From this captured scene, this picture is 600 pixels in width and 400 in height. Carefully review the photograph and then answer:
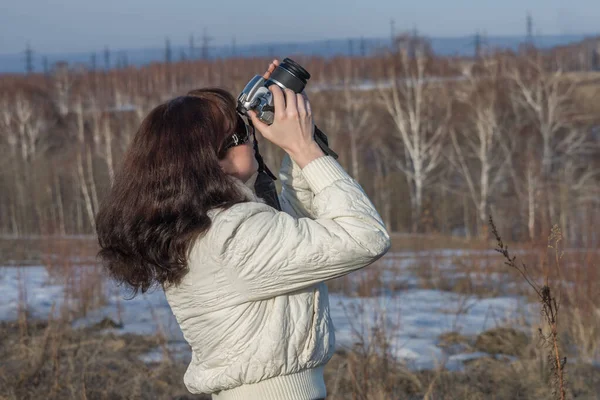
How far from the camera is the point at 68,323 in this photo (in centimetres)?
639

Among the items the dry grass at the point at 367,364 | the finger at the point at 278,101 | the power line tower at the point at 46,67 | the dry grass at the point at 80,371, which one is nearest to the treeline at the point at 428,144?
the dry grass at the point at 367,364

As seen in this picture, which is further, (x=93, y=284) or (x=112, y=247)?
(x=93, y=284)

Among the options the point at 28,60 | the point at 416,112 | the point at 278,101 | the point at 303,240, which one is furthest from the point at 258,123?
the point at 28,60

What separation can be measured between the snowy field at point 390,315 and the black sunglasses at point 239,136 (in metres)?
3.39

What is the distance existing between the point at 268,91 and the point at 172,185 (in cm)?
31

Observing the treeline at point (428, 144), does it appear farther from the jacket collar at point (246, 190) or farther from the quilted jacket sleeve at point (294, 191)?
the jacket collar at point (246, 190)

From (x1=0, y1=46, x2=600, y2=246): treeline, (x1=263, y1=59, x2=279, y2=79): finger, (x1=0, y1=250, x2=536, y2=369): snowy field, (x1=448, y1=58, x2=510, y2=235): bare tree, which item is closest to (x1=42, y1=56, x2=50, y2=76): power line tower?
(x1=0, y1=46, x2=600, y2=246): treeline

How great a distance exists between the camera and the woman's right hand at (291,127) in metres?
1.76

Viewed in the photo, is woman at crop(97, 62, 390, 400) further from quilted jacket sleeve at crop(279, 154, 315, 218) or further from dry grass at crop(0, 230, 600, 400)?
dry grass at crop(0, 230, 600, 400)

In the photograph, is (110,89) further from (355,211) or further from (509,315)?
(355,211)

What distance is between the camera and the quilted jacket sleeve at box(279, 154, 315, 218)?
2.05 meters

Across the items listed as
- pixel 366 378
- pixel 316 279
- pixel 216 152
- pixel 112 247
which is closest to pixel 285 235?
pixel 316 279

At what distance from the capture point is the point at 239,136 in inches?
72.1

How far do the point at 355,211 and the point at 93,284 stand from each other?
633 centimetres
